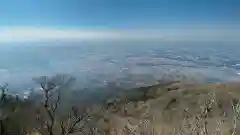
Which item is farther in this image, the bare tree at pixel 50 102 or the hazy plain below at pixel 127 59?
the hazy plain below at pixel 127 59

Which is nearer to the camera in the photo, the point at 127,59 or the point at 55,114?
the point at 55,114

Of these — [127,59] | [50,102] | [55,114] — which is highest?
[127,59]

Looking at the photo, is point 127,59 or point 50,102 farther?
point 127,59

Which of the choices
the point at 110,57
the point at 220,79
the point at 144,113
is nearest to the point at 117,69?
the point at 110,57

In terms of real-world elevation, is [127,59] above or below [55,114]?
above

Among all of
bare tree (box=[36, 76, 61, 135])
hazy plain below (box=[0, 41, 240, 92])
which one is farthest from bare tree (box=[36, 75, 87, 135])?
hazy plain below (box=[0, 41, 240, 92])

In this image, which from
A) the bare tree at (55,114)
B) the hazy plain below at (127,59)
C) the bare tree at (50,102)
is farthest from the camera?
the hazy plain below at (127,59)

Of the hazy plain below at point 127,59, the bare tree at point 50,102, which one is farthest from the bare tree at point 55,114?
the hazy plain below at point 127,59

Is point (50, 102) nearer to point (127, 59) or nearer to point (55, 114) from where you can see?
point (55, 114)

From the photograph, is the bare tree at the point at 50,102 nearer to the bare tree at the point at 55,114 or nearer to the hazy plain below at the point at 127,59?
the bare tree at the point at 55,114

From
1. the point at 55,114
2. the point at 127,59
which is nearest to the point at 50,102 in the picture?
the point at 55,114

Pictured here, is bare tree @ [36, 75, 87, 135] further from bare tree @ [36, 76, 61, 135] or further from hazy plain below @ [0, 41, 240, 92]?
hazy plain below @ [0, 41, 240, 92]

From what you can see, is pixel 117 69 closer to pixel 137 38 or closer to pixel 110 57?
pixel 110 57
